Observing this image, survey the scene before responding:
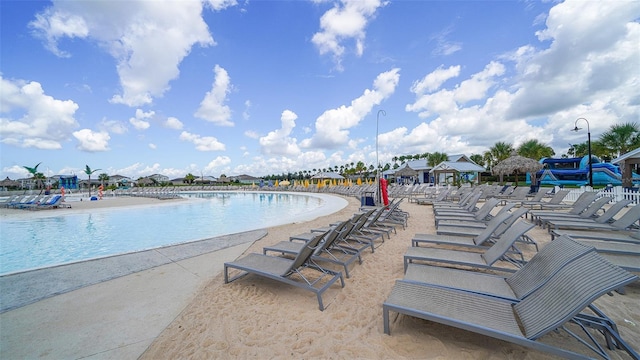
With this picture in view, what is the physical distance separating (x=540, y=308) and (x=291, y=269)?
2343mm

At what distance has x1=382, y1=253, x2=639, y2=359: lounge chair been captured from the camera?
166cm

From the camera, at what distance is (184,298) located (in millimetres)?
3111

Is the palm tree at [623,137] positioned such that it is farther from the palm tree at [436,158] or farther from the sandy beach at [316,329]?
the sandy beach at [316,329]

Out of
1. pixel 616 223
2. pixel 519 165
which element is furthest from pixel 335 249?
pixel 519 165

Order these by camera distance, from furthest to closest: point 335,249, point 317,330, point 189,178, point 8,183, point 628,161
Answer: point 189,178 → point 8,183 → point 628,161 → point 335,249 → point 317,330

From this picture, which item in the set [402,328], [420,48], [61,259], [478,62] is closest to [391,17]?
[420,48]

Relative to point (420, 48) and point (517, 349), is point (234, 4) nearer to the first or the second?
point (420, 48)

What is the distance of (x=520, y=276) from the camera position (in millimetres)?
2510

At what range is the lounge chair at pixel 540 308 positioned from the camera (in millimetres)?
1655

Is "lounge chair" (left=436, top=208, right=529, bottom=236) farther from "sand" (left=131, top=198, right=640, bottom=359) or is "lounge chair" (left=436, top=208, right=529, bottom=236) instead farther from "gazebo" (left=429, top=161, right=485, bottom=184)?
"gazebo" (left=429, top=161, right=485, bottom=184)

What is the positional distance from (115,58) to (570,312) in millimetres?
19492

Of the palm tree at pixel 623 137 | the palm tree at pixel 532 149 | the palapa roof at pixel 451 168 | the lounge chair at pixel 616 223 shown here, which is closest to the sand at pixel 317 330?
the lounge chair at pixel 616 223

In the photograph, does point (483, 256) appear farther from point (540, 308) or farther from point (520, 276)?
point (540, 308)

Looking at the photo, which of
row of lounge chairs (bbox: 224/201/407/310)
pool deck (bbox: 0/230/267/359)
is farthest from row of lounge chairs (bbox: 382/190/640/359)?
pool deck (bbox: 0/230/267/359)
